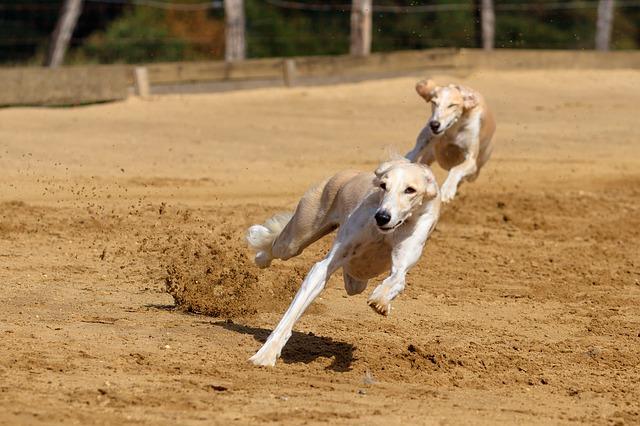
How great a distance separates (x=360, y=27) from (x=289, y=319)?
14.3 metres

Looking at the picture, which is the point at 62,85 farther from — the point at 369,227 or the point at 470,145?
the point at 369,227

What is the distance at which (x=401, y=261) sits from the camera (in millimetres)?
6348

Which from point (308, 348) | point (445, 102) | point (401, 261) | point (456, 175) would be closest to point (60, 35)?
point (445, 102)

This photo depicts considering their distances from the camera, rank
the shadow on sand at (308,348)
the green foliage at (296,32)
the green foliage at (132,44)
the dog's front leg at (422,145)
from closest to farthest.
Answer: the shadow on sand at (308,348), the dog's front leg at (422,145), the green foliage at (132,44), the green foliage at (296,32)

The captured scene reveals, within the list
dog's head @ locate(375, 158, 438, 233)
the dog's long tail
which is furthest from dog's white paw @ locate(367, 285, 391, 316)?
the dog's long tail

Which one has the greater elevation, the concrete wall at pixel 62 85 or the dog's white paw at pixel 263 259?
the dog's white paw at pixel 263 259

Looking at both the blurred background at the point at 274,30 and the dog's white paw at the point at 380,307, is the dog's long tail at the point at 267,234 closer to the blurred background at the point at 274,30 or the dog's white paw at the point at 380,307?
the dog's white paw at the point at 380,307

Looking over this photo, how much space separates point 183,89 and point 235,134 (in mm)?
2702

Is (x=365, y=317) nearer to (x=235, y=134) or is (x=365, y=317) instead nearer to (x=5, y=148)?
(x=5, y=148)

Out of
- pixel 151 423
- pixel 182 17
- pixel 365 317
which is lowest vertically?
pixel 182 17

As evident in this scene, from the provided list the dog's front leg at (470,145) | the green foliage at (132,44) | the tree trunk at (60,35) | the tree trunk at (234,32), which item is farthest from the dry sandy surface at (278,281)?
the green foliage at (132,44)

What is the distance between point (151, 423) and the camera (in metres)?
5.23

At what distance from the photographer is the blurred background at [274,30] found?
25547 mm

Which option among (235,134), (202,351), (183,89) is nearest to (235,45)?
(183,89)
